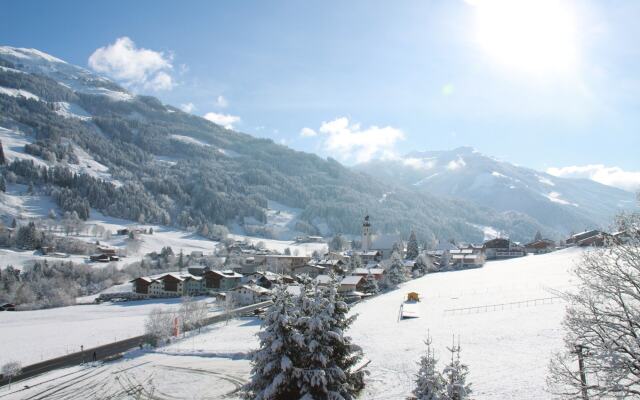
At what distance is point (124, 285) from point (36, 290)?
1803 centimetres

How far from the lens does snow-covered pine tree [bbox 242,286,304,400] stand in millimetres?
18500

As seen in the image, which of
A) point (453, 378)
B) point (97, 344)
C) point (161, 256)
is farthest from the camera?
point (161, 256)

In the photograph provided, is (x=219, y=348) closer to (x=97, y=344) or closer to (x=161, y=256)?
(x=97, y=344)

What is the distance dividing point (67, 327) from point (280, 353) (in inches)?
2254

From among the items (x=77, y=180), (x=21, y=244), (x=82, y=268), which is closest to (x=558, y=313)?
(x=82, y=268)

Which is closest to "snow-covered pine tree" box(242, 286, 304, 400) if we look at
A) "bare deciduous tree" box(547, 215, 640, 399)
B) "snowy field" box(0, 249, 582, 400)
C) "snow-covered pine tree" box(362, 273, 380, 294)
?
"snowy field" box(0, 249, 582, 400)

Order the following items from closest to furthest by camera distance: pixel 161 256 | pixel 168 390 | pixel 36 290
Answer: pixel 168 390 → pixel 36 290 → pixel 161 256

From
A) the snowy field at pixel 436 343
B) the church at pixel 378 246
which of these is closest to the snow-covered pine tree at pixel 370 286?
the snowy field at pixel 436 343

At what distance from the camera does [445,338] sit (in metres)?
36.0

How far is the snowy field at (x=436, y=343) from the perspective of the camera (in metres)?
26.1

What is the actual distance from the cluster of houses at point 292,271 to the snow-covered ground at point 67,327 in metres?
6.18

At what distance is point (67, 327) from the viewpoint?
62875 millimetres

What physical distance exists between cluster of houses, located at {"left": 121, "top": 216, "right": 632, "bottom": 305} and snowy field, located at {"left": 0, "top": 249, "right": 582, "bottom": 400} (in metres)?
13.0

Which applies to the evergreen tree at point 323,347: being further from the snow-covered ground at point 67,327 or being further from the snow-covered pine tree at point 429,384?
the snow-covered ground at point 67,327
